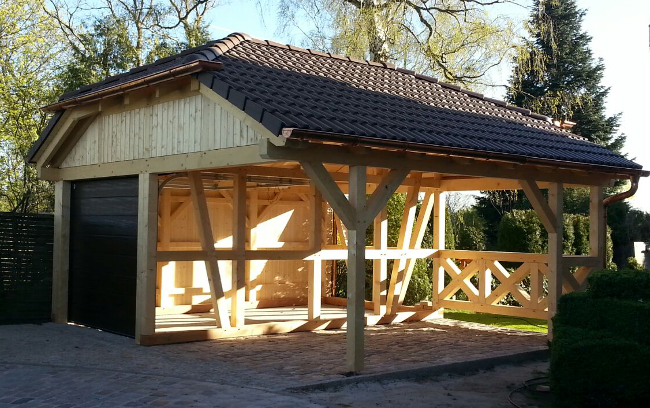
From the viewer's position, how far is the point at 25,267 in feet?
42.4

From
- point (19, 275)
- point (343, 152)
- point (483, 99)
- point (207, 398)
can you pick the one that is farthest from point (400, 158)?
point (19, 275)

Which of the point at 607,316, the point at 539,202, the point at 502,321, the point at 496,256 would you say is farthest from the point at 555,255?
the point at 607,316

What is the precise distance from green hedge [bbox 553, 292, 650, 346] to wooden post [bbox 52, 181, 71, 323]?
27.2 feet

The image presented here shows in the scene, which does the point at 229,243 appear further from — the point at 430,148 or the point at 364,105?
the point at 430,148

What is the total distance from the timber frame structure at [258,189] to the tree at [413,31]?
22.2 ft

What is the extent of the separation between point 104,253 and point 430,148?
19.0 feet

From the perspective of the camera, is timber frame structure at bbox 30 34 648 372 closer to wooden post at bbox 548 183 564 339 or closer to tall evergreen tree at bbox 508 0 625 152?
wooden post at bbox 548 183 564 339

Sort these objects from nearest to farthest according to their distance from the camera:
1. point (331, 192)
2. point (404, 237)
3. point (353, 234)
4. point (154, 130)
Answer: point (331, 192) < point (353, 234) < point (154, 130) < point (404, 237)

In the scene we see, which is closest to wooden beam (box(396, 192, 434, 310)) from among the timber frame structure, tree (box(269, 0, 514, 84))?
the timber frame structure

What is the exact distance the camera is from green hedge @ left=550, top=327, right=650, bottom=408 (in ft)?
23.7

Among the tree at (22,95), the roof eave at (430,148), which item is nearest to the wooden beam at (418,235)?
the roof eave at (430,148)

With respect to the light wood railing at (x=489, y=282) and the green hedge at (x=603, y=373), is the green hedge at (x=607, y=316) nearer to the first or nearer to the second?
the green hedge at (x=603, y=373)

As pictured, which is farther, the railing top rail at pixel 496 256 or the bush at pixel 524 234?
the bush at pixel 524 234

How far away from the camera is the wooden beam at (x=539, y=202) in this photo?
11.2 meters
